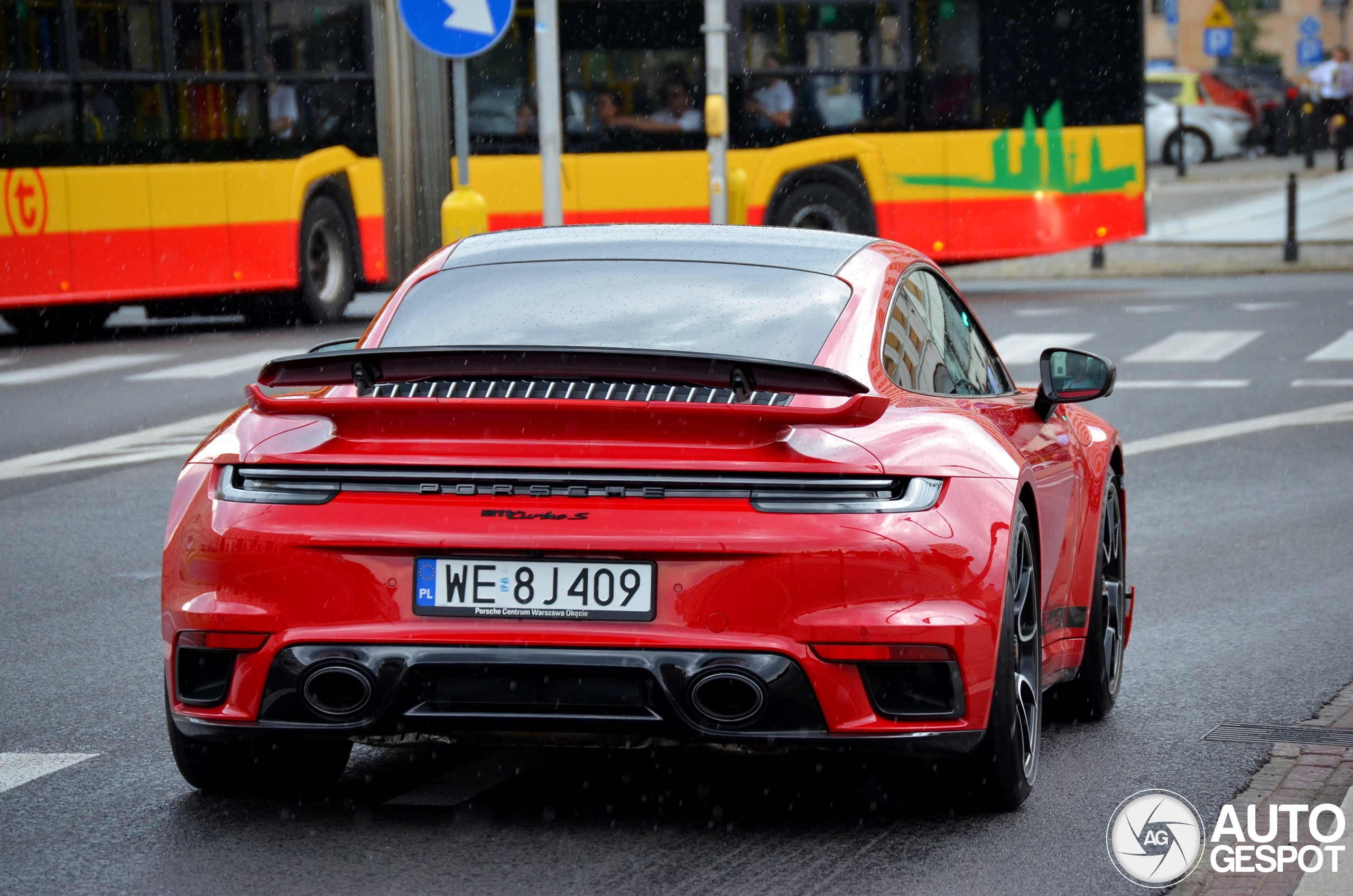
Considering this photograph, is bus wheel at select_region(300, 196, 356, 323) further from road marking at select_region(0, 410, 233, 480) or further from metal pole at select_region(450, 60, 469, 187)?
road marking at select_region(0, 410, 233, 480)

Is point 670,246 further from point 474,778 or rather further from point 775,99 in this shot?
point 775,99

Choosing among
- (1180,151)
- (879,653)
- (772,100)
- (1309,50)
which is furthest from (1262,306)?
(1309,50)

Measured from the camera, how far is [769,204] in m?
24.2

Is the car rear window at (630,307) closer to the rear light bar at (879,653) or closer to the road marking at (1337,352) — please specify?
the rear light bar at (879,653)

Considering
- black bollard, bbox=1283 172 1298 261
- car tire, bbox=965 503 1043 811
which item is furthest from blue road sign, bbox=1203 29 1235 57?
car tire, bbox=965 503 1043 811

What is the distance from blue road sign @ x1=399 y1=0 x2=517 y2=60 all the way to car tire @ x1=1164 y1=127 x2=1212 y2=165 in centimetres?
3463

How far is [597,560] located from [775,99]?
19.8m

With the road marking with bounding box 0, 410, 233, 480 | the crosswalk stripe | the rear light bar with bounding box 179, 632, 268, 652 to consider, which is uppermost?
the rear light bar with bounding box 179, 632, 268, 652

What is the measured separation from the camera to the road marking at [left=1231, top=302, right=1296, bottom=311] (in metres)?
22.5

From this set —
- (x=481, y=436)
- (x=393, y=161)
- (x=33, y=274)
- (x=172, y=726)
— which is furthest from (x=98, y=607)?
(x=393, y=161)

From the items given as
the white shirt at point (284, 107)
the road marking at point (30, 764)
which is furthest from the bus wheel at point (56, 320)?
the road marking at point (30, 764)

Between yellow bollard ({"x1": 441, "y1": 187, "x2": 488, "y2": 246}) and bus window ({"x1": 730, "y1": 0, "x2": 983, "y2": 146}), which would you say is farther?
bus window ({"x1": 730, "y1": 0, "x2": 983, "y2": 146})

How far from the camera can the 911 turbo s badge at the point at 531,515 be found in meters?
4.79

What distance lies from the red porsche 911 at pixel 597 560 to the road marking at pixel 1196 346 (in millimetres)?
13419
